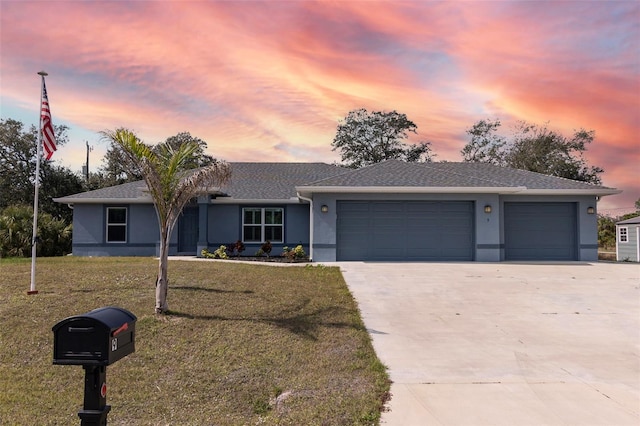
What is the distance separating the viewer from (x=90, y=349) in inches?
96.8

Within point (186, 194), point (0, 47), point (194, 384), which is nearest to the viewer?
point (194, 384)

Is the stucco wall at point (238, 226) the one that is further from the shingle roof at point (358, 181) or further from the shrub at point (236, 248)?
the shingle roof at point (358, 181)

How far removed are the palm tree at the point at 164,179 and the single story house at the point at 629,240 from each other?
2730cm

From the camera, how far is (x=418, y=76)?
1301cm

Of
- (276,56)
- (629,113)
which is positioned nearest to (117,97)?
(276,56)

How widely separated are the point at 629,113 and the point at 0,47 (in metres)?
18.5

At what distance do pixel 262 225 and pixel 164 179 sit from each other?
10784 mm

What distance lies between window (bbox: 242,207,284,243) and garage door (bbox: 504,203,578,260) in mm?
9373

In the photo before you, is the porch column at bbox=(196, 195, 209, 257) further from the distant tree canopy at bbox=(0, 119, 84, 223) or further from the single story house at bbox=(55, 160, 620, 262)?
the distant tree canopy at bbox=(0, 119, 84, 223)

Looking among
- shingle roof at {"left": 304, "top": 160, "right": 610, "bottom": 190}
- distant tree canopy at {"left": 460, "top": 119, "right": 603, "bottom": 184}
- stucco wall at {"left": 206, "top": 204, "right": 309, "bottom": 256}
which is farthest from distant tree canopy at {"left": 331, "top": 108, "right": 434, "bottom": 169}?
stucco wall at {"left": 206, "top": 204, "right": 309, "bottom": 256}

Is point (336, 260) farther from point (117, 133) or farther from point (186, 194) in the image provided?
point (117, 133)

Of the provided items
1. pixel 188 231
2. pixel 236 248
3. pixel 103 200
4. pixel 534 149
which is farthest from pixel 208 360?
pixel 534 149

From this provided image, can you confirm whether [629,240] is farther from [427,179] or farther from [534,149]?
[427,179]

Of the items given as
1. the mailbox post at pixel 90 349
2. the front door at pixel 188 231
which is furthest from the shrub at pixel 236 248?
the mailbox post at pixel 90 349
